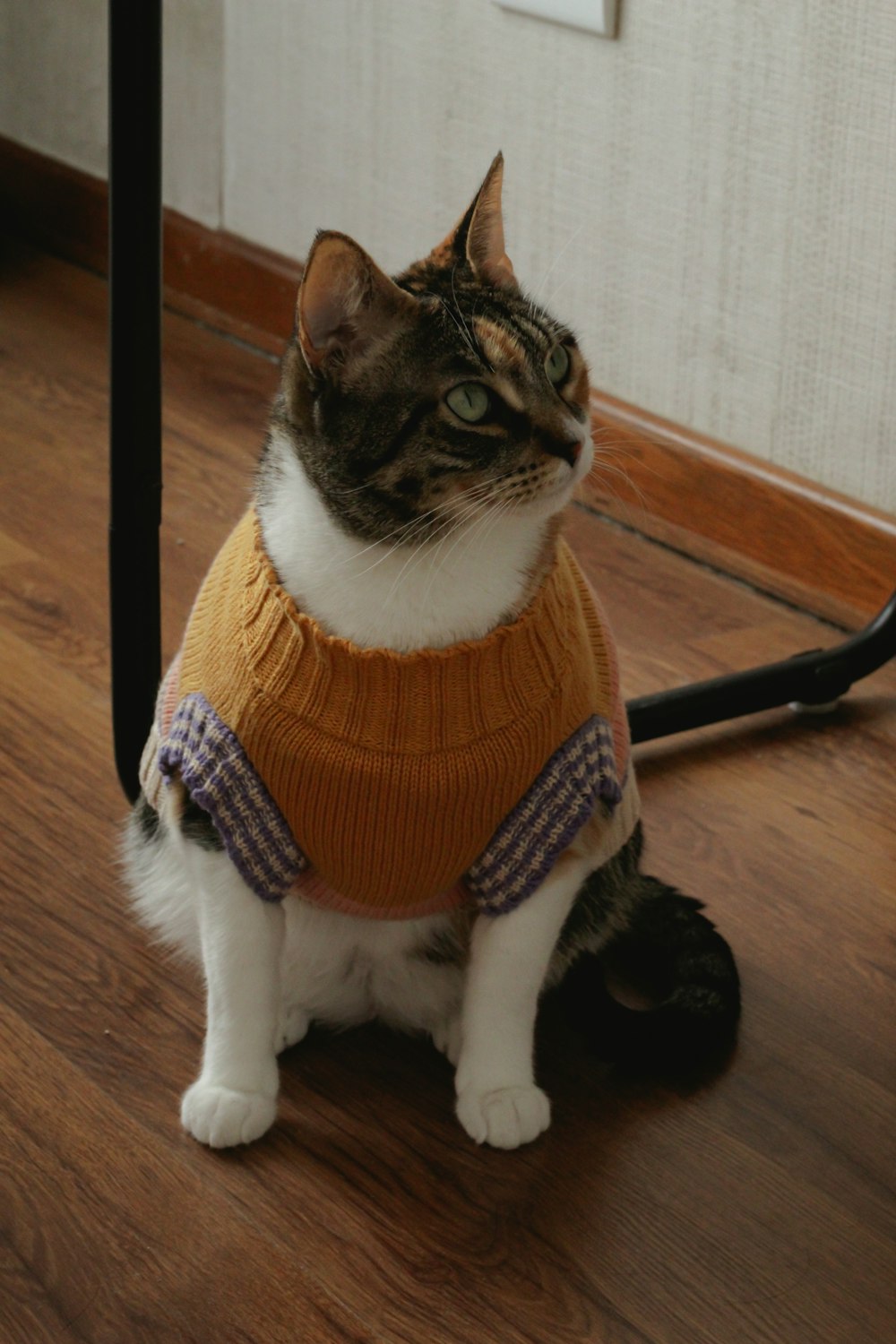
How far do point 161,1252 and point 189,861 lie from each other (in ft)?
0.84

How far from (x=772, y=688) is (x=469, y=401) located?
795 mm

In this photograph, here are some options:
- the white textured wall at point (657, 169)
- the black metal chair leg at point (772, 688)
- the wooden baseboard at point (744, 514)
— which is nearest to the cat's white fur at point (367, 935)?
the black metal chair leg at point (772, 688)

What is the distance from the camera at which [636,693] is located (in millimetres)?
1769

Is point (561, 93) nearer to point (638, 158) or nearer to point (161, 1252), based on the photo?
point (638, 158)

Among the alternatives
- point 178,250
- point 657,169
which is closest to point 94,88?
point 178,250

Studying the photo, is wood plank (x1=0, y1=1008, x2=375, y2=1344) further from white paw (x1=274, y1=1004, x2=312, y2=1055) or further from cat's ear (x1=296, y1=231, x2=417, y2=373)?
cat's ear (x1=296, y1=231, x2=417, y2=373)

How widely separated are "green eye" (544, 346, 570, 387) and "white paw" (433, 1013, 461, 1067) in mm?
492

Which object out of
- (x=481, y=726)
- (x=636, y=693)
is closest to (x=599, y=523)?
(x=636, y=693)

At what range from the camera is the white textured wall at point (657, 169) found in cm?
180

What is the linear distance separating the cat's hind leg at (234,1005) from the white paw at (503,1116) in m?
0.14

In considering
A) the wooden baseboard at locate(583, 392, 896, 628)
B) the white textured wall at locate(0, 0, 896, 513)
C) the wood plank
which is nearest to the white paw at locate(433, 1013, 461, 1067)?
the wood plank

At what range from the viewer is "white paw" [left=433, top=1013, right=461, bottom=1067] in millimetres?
1214

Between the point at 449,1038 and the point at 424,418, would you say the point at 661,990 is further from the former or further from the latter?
the point at 424,418

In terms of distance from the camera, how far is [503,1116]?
3.71 feet
